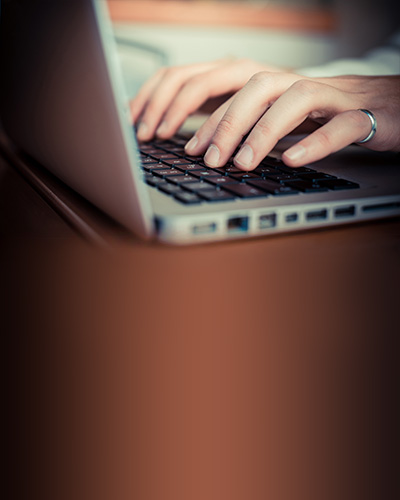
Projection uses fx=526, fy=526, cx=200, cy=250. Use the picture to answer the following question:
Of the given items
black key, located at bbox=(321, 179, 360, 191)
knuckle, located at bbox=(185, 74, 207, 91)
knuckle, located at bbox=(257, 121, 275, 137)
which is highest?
knuckle, located at bbox=(185, 74, 207, 91)

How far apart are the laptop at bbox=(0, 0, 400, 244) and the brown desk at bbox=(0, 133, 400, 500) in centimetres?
2

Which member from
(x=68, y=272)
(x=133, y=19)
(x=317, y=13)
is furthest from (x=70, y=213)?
(x=317, y=13)

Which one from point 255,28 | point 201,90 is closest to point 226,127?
point 201,90

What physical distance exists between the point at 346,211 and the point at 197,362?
0.16m

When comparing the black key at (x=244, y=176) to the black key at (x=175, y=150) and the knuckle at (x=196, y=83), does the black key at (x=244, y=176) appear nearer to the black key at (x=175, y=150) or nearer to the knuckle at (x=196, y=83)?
the black key at (x=175, y=150)

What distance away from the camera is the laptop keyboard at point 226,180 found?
0.40 metres

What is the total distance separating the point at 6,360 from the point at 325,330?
207 mm

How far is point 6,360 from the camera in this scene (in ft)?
1.09

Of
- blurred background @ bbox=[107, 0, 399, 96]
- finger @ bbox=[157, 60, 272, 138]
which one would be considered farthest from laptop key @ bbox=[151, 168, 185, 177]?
blurred background @ bbox=[107, 0, 399, 96]

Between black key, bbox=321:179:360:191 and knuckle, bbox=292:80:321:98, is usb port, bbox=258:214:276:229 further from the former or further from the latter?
knuckle, bbox=292:80:321:98

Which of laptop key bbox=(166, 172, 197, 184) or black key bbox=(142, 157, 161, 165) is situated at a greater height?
laptop key bbox=(166, 172, 197, 184)

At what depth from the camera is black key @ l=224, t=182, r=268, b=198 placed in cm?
39

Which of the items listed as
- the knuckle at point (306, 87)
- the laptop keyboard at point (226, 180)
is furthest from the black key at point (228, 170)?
the knuckle at point (306, 87)

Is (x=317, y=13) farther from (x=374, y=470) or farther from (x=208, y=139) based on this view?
(x=374, y=470)
